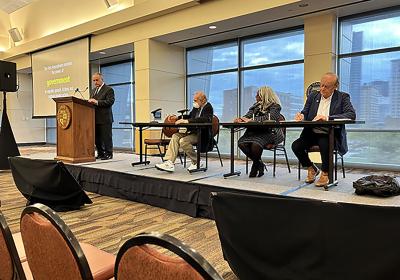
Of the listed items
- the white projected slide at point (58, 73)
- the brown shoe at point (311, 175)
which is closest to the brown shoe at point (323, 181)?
the brown shoe at point (311, 175)

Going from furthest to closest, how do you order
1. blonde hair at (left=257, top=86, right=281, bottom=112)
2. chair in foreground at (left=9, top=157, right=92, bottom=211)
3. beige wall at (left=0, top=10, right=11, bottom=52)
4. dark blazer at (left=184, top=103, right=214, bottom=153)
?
1. beige wall at (left=0, top=10, right=11, bottom=52)
2. dark blazer at (left=184, top=103, right=214, bottom=153)
3. blonde hair at (left=257, top=86, right=281, bottom=112)
4. chair in foreground at (left=9, top=157, right=92, bottom=211)

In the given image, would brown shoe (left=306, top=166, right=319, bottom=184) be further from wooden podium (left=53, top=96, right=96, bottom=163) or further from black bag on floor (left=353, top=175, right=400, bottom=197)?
wooden podium (left=53, top=96, right=96, bottom=163)

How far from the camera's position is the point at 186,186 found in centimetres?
332

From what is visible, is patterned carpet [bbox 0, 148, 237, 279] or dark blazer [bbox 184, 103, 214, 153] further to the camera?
dark blazer [bbox 184, 103, 214, 153]

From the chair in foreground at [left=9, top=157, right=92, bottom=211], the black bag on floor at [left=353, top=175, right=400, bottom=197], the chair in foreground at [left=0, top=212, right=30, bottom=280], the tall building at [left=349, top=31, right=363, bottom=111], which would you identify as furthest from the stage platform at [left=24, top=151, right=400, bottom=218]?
the tall building at [left=349, top=31, right=363, bottom=111]

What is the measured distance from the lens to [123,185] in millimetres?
3893

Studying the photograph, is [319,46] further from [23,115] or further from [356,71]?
[23,115]

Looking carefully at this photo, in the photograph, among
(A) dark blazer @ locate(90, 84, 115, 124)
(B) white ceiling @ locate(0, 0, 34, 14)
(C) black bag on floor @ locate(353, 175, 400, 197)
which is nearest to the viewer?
(C) black bag on floor @ locate(353, 175, 400, 197)

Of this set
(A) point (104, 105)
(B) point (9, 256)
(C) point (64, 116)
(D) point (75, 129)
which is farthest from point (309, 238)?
(A) point (104, 105)

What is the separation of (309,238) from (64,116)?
422cm

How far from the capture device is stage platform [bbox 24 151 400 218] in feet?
9.42

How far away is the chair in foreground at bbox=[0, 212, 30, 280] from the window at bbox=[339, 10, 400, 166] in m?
5.76

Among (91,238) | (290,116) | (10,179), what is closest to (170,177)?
(91,238)

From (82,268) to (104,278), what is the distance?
1.50ft
